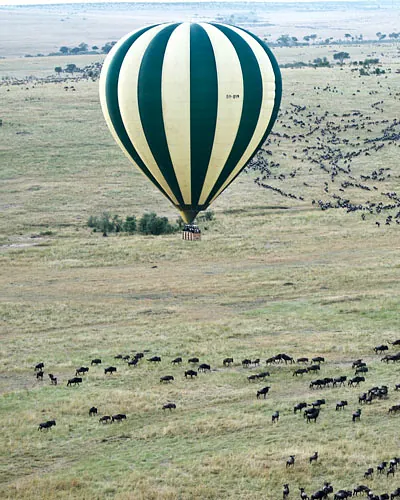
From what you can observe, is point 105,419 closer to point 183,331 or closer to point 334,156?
point 183,331

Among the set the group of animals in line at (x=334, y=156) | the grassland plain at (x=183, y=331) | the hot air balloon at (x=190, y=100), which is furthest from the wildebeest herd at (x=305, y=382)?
the group of animals in line at (x=334, y=156)

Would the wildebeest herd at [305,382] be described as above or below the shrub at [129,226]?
below

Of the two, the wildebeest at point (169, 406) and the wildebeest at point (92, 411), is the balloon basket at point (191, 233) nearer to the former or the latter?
the wildebeest at point (169, 406)

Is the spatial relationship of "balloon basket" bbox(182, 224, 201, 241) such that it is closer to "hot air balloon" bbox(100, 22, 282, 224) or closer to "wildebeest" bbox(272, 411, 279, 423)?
"hot air balloon" bbox(100, 22, 282, 224)

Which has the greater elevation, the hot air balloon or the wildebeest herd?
the hot air balloon

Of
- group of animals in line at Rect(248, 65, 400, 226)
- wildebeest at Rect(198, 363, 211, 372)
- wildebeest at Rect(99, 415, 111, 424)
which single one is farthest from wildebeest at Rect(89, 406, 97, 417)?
group of animals in line at Rect(248, 65, 400, 226)

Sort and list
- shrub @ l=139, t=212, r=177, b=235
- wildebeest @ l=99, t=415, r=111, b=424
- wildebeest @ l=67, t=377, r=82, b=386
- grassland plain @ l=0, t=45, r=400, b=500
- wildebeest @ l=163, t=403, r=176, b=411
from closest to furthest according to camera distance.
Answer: grassland plain @ l=0, t=45, r=400, b=500
wildebeest @ l=99, t=415, r=111, b=424
wildebeest @ l=163, t=403, r=176, b=411
wildebeest @ l=67, t=377, r=82, b=386
shrub @ l=139, t=212, r=177, b=235

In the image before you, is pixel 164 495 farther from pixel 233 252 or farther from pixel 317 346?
pixel 233 252
